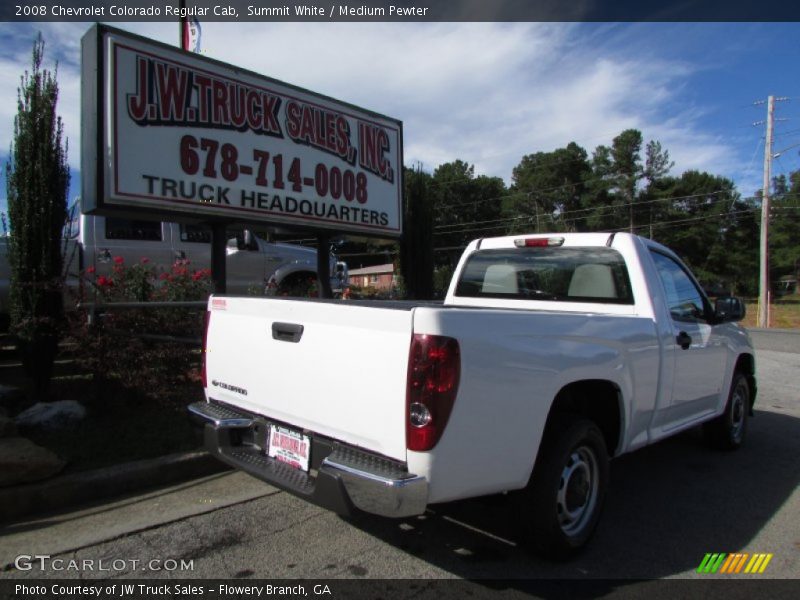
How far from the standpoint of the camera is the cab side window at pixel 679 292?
434cm

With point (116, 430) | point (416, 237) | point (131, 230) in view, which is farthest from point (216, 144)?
point (416, 237)

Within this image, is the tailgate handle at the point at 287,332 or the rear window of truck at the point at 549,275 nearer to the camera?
the tailgate handle at the point at 287,332

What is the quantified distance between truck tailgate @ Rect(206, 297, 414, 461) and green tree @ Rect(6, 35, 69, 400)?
276 cm

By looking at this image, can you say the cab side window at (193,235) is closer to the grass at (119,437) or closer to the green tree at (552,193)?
the grass at (119,437)

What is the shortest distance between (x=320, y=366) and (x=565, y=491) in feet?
5.07

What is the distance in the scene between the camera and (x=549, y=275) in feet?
15.3

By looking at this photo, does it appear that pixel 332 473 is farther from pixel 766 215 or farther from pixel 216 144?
pixel 766 215

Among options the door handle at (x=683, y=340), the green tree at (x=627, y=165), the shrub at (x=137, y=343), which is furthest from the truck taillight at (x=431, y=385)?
the green tree at (x=627, y=165)

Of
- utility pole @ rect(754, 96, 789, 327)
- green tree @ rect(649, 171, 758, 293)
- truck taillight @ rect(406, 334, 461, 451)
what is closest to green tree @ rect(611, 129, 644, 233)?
green tree @ rect(649, 171, 758, 293)

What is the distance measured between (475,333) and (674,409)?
2.45 meters

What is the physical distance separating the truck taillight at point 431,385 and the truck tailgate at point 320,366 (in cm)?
5

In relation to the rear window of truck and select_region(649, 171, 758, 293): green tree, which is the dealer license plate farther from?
select_region(649, 171, 758, 293): green tree

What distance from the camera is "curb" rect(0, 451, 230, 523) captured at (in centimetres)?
363

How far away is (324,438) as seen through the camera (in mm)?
2881
